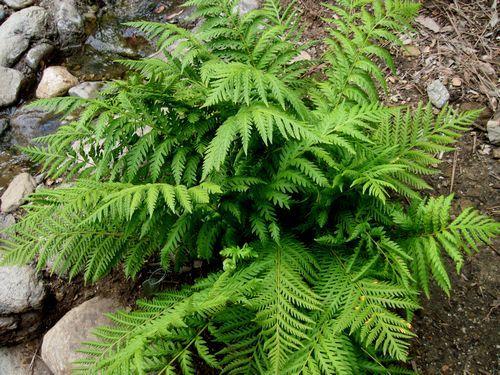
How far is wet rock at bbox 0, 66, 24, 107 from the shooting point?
14.8 ft

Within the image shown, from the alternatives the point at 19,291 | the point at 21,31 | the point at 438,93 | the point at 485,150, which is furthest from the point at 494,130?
the point at 21,31

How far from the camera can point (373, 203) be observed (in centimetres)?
222

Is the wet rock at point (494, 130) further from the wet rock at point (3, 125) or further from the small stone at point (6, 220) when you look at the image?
the wet rock at point (3, 125)

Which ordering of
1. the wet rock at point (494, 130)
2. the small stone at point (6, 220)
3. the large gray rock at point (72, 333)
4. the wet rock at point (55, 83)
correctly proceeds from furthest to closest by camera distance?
the wet rock at point (55, 83), the small stone at point (6, 220), the wet rock at point (494, 130), the large gray rock at point (72, 333)

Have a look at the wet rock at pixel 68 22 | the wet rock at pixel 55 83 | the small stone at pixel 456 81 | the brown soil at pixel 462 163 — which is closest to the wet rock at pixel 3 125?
the wet rock at pixel 55 83

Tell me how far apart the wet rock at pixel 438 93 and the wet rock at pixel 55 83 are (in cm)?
370

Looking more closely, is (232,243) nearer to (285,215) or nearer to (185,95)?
(285,215)

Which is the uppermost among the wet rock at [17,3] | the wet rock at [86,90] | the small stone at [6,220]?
the wet rock at [17,3]

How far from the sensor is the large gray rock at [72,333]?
2.50m

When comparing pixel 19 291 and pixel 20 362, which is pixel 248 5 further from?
pixel 20 362

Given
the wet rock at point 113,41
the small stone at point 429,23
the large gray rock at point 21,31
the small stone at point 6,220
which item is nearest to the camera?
the small stone at point 429,23

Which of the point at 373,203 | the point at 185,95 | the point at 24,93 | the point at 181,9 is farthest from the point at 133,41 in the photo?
the point at 373,203

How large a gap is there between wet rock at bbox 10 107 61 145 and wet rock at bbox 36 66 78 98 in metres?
0.23

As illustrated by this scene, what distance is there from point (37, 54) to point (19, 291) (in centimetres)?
314
